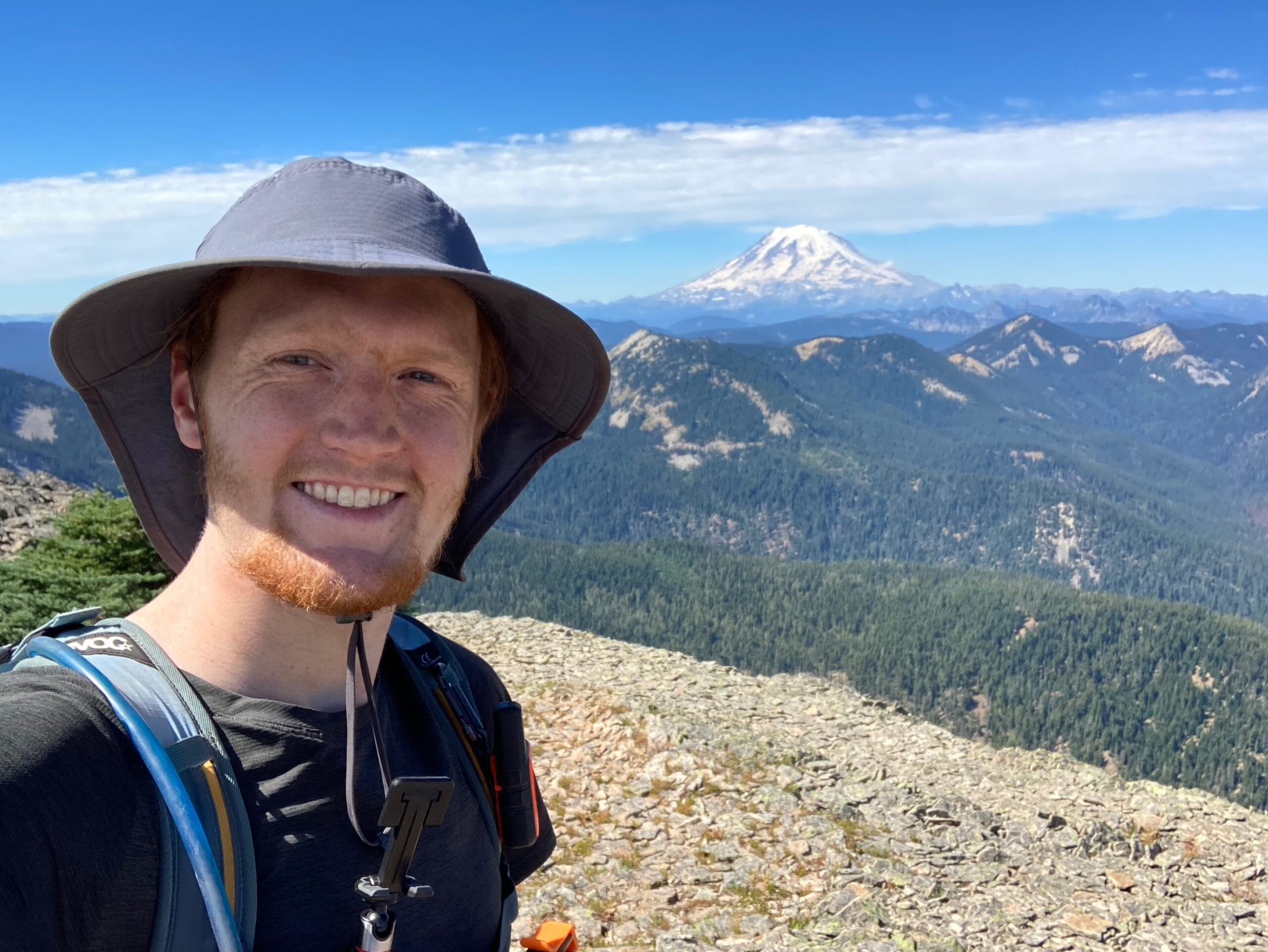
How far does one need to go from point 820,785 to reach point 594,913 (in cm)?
483

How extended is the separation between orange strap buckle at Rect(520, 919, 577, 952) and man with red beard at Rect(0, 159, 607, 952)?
29 centimetres

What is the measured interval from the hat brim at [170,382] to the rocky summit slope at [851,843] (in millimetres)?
6530

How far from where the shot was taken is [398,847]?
231 centimetres

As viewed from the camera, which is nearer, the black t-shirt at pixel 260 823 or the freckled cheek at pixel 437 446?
the black t-shirt at pixel 260 823

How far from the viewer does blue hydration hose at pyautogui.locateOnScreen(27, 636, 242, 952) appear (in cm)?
201

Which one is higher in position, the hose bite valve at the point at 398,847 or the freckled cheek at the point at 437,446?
the freckled cheek at the point at 437,446

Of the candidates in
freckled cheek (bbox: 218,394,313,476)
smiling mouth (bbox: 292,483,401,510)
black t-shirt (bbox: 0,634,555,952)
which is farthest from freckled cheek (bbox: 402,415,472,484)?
black t-shirt (bbox: 0,634,555,952)

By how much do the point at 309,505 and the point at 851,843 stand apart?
1019cm

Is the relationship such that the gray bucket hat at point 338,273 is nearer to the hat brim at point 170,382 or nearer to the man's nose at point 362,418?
the hat brim at point 170,382

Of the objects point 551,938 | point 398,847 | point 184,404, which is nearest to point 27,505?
point 184,404

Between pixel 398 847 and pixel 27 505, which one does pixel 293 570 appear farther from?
pixel 27 505

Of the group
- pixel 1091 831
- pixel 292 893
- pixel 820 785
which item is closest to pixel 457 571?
pixel 292 893

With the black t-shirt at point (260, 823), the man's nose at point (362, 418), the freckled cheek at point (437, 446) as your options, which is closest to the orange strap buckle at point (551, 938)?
the black t-shirt at point (260, 823)

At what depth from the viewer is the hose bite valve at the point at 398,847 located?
2285mm
